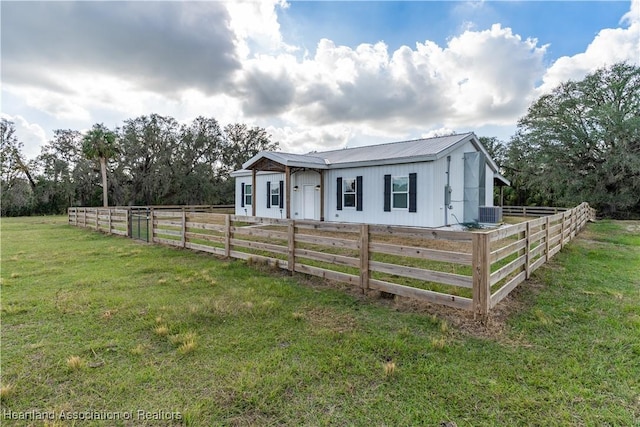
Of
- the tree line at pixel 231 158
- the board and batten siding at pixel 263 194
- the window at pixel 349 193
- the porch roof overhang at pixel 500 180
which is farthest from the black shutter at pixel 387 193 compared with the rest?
the tree line at pixel 231 158

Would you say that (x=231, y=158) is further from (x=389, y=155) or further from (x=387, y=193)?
(x=387, y=193)

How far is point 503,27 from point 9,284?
580 inches

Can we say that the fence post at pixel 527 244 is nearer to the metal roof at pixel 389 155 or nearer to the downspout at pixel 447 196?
the metal roof at pixel 389 155

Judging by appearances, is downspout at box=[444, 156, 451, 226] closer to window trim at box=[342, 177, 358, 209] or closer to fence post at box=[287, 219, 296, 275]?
window trim at box=[342, 177, 358, 209]

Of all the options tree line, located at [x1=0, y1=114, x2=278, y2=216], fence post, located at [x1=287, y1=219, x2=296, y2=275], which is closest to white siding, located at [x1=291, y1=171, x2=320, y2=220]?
fence post, located at [x1=287, y1=219, x2=296, y2=275]

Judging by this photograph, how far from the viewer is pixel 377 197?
11.6 meters

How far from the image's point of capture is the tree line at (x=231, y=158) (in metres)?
18.5

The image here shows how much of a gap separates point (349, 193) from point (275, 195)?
4502 mm

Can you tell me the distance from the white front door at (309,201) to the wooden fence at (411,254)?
16.3 ft

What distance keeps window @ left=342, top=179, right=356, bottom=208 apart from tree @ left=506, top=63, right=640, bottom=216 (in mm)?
15963

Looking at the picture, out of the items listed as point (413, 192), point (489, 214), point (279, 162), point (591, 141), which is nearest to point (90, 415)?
point (413, 192)

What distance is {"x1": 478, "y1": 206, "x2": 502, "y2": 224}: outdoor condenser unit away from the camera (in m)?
12.7

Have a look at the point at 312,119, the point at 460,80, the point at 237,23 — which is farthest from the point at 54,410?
the point at 312,119

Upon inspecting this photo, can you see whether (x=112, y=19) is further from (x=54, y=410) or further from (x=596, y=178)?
(x=596, y=178)
